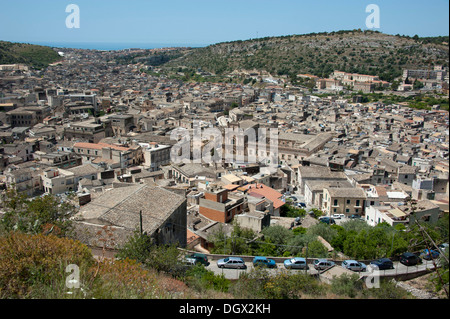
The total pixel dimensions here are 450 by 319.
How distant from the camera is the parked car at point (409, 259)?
9.95m

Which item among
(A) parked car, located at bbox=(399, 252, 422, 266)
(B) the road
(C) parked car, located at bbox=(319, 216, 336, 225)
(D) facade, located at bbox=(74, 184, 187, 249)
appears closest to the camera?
(D) facade, located at bbox=(74, 184, 187, 249)

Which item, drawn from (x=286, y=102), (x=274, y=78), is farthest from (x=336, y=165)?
(x=274, y=78)

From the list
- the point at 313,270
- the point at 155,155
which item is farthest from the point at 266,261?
the point at 155,155

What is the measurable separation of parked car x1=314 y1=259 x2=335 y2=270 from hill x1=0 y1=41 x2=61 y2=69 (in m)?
64.1

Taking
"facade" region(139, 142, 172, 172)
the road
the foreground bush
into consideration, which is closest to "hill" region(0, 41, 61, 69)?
"facade" region(139, 142, 172, 172)

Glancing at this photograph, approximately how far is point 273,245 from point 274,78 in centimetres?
5782

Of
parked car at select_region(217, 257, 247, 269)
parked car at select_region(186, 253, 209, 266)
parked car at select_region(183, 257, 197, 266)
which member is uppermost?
parked car at select_region(183, 257, 197, 266)

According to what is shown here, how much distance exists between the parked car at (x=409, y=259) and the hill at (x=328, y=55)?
56601 mm

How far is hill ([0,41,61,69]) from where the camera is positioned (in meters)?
62.0

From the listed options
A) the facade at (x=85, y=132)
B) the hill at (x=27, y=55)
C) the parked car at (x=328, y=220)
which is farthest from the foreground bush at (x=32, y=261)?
the hill at (x=27, y=55)

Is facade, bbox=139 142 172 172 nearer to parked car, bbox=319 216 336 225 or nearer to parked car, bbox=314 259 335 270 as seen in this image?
parked car, bbox=319 216 336 225

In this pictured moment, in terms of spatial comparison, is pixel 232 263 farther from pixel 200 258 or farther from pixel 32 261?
pixel 32 261

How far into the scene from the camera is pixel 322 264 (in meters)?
9.32
